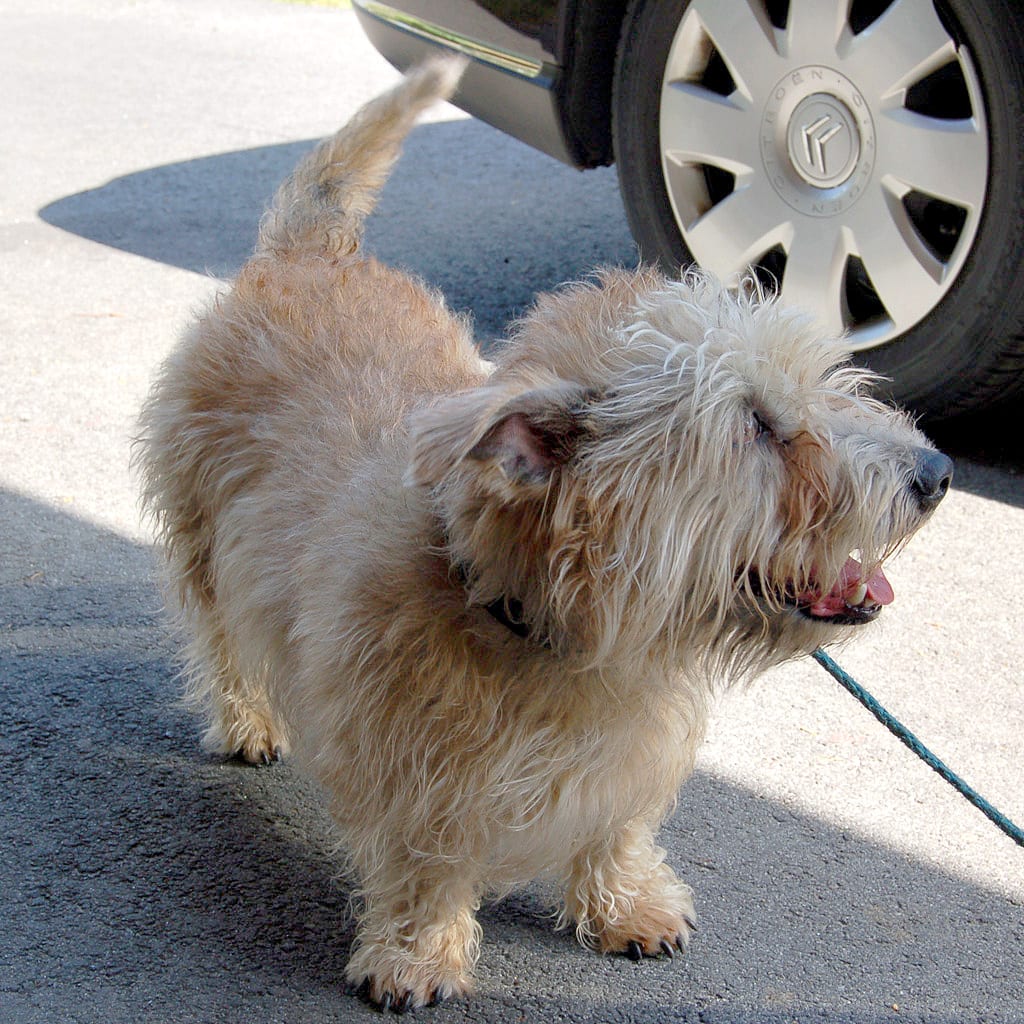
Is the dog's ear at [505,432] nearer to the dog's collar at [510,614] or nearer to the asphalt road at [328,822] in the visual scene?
the dog's collar at [510,614]

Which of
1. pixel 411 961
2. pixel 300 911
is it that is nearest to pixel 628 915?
pixel 411 961

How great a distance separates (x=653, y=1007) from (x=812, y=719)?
3.63ft

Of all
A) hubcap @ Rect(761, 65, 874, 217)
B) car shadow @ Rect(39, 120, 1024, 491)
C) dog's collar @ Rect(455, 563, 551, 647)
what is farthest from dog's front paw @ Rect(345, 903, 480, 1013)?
car shadow @ Rect(39, 120, 1024, 491)

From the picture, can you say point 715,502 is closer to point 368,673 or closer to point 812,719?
point 368,673

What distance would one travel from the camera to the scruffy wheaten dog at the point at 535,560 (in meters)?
2.13

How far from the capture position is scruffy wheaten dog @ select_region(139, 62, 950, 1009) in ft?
6.98

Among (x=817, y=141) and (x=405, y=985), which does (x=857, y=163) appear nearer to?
(x=817, y=141)

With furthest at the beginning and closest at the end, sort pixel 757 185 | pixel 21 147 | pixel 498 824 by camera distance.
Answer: pixel 21 147 < pixel 757 185 < pixel 498 824

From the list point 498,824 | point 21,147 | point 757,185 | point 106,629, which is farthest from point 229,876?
point 21,147

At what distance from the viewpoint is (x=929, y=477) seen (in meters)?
2.22

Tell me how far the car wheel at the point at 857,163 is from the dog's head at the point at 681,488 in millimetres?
2176

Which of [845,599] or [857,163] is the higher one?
[857,163]

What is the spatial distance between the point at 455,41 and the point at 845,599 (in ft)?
13.0

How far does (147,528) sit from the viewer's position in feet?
14.3
